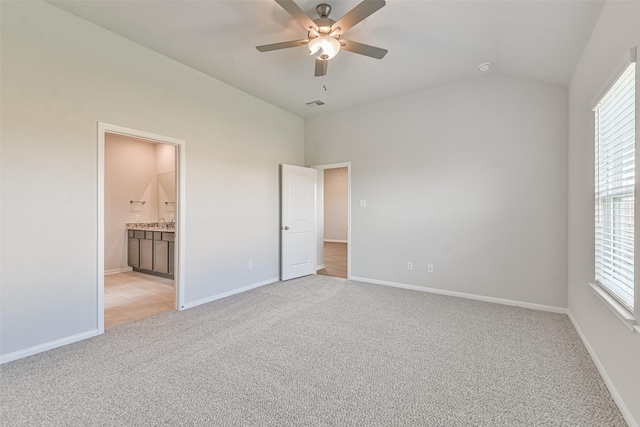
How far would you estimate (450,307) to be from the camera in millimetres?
3600

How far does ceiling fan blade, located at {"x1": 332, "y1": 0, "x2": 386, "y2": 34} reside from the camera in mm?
2012

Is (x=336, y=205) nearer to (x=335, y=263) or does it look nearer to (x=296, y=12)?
(x=335, y=263)

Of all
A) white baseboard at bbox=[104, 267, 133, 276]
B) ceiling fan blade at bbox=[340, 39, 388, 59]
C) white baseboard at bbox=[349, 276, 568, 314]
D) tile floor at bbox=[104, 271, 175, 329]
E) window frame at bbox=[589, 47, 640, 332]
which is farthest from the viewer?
white baseboard at bbox=[104, 267, 133, 276]

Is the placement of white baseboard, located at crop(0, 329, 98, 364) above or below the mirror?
below

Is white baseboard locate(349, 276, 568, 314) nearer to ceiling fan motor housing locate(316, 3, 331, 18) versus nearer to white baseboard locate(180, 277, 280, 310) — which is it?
white baseboard locate(180, 277, 280, 310)

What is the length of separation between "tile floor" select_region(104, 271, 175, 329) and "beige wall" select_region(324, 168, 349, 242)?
6.53 meters

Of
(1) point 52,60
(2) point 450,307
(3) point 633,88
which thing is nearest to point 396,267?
(2) point 450,307

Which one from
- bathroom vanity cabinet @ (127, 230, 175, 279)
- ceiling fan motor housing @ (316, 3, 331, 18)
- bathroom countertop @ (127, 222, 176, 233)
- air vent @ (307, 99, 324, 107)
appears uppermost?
air vent @ (307, 99, 324, 107)

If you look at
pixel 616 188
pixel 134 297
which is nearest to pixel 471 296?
pixel 616 188

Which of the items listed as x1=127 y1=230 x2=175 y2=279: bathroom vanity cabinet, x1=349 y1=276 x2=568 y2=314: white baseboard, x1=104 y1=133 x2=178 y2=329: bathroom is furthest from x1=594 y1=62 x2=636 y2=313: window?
x1=127 y1=230 x2=175 y2=279: bathroom vanity cabinet

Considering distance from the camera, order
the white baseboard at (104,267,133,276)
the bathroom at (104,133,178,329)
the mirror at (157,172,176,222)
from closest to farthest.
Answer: the bathroom at (104,133,178,329) → the white baseboard at (104,267,133,276) → the mirror at (157,172,176,222)

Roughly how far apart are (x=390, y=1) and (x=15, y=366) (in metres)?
4.10

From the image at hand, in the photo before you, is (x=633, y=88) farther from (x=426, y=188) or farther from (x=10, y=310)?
(x=10, y=310)

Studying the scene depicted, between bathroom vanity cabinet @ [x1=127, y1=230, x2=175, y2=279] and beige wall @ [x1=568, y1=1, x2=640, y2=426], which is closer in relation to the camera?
beige wall @ [x1=568, y1=1, x2=640, y2=426]
